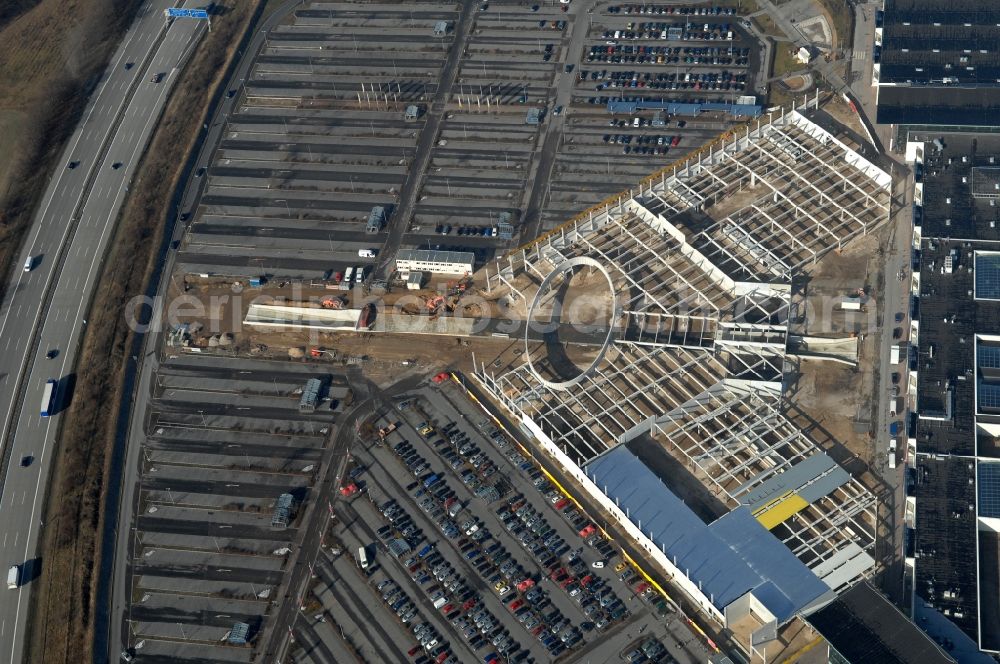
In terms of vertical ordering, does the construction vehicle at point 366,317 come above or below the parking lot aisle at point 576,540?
above

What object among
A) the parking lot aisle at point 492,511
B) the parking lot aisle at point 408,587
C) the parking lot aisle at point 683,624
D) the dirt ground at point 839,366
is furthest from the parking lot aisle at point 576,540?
the dirt ground at point 839,366

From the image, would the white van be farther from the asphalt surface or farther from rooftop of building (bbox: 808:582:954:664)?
rooftop of building (bbox: 808:582:954:664)

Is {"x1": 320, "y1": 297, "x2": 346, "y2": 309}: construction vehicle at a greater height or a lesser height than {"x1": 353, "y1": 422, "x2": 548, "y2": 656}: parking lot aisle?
greater

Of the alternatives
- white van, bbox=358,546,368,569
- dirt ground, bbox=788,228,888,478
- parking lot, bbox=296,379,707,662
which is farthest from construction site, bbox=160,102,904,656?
white van, bbox=358,546,368,569

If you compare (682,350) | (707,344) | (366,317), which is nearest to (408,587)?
(366,317)

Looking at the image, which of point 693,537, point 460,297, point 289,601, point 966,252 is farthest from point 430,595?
point 966,252

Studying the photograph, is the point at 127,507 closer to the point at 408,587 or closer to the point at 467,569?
the point at 408,587

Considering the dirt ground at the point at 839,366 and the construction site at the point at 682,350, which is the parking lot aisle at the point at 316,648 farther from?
the dirt ground at the point at 839,366
